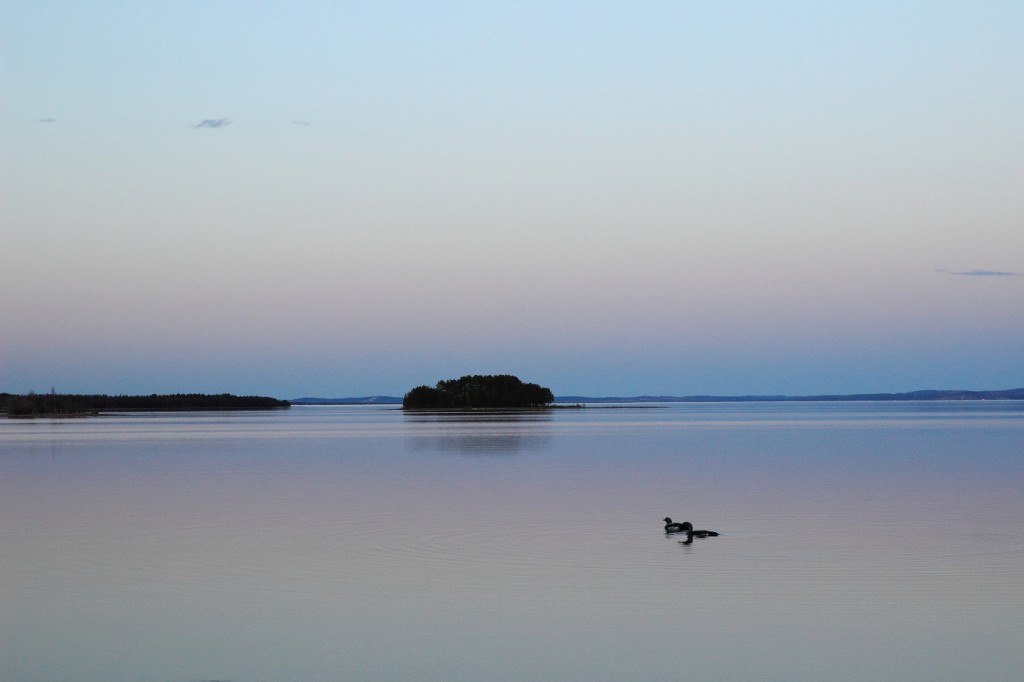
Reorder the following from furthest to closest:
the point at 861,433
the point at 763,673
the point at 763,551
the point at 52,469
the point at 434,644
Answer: the point at 861,433, the point at 52,469, the point at 763,551, the point at 434,644, the point at 763,673

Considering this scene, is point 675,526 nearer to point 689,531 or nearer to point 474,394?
point 689,531

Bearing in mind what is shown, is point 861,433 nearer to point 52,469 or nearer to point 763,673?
point 52,469

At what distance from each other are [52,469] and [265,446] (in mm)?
11920

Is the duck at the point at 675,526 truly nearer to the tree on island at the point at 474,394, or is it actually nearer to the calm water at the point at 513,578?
the calm water at the point at 513,578

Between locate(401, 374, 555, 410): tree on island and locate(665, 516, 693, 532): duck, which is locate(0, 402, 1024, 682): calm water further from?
locate(401, 374, 555, 410): tree on island

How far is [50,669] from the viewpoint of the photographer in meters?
8.55

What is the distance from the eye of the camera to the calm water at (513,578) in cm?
873

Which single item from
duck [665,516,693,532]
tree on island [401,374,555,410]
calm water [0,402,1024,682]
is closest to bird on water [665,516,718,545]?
duck [665,516,693,532]

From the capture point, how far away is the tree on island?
421 feet

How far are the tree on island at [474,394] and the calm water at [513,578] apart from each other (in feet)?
340

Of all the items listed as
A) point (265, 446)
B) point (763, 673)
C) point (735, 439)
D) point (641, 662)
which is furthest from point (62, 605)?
point (735, 439)

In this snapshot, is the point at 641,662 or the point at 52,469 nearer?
the point at 641,662

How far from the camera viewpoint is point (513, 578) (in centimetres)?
1198

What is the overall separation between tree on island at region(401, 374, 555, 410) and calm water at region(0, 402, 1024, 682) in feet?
340
